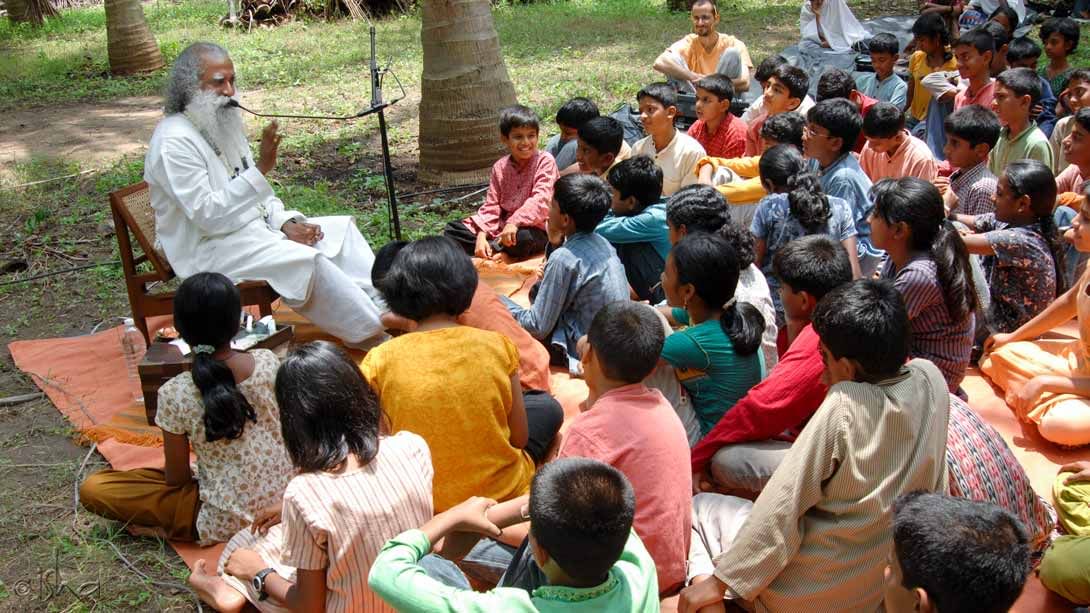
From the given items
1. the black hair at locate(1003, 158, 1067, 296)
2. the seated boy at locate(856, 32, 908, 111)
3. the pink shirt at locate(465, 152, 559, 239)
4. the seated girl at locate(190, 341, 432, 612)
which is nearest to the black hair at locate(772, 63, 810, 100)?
the seated boy at locate(856, 32, 908, 111)

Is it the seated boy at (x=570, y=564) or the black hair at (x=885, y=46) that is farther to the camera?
the black hair at (x=885, y=46)

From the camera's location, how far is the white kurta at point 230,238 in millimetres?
4871

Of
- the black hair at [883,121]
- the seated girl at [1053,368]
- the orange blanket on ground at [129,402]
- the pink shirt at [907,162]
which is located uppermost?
the black hair at [883,121]

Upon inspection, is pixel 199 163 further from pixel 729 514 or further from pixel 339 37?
pixel 339 37

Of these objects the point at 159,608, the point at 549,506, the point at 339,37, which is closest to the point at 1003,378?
the point at 549,506

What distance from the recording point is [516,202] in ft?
20.8

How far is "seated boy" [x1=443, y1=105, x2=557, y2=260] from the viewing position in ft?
20.2

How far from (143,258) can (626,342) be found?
340 centimetres

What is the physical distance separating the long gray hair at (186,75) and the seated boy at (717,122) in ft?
10.3

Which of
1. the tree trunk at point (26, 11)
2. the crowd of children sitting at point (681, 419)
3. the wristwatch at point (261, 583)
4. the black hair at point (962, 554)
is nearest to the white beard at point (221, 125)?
the crowd of children sitting at point (681, 419)

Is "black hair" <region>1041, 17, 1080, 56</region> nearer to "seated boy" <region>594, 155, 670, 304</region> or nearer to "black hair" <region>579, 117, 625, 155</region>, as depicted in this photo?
"black hair" <region>579, 117, 625, 155</region>

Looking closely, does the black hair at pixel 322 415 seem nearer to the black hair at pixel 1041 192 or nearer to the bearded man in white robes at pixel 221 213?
the bearded man in white robes at pixel 221 213

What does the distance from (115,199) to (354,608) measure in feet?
10.7

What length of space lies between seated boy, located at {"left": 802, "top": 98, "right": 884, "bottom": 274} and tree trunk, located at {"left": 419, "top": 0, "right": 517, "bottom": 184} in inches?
128
